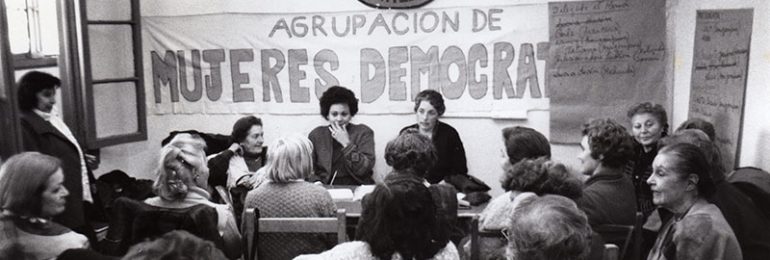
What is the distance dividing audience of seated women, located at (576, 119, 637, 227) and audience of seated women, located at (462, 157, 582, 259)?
237 millimetres

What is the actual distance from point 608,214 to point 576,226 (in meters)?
1.33

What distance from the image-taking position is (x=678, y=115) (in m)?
6.46

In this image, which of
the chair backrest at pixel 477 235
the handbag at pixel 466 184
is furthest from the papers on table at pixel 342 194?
the chair backrest at pixel 477 235

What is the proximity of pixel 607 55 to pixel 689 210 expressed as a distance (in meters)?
3.29

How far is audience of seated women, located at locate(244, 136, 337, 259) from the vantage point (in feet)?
13.6

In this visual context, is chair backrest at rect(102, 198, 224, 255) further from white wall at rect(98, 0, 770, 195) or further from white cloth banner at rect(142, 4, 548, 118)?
white cloth banner at rect(142, 4, 548, 118)

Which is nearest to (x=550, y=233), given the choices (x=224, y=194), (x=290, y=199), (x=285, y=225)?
(x=285, y=225)

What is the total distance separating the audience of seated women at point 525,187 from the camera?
378cm

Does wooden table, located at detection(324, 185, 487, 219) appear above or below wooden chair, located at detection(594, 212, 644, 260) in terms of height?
below

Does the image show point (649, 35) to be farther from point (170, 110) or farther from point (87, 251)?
point (87, 251)

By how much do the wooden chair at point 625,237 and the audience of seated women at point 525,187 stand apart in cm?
21

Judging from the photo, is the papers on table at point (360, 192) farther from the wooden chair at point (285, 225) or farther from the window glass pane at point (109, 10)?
the window glass pane at point (109, 10)

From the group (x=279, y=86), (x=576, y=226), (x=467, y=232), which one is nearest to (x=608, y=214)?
(x=467, y=232)

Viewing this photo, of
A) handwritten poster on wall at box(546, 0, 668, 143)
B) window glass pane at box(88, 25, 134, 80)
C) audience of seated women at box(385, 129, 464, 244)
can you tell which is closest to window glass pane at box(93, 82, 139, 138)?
window glass pane at box(88, 25, 134, 80)
